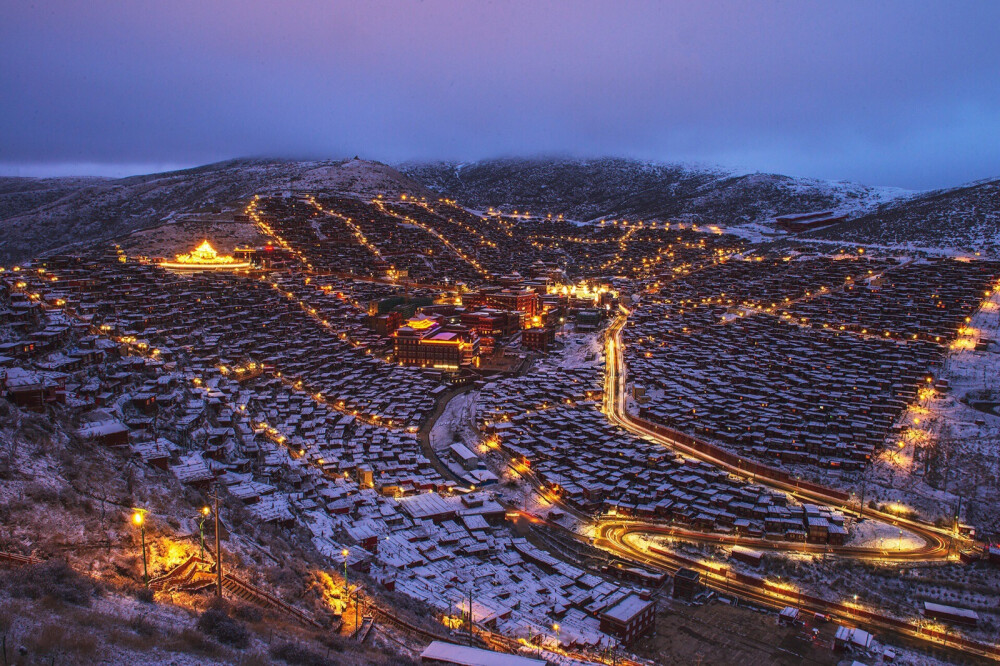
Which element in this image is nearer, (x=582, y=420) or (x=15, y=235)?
(x=582, y=420)

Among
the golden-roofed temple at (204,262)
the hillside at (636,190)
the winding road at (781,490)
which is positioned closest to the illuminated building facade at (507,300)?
the winding road at (781,490)

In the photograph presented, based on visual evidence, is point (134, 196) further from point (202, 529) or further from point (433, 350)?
point (202, 529)

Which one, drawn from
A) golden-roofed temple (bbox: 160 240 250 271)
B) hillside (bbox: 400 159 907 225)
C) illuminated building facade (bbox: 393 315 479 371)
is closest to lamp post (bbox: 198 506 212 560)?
illuminated building facade (bbox: 393 315 479 371)

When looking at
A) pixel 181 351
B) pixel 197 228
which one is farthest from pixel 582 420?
pixel 197 228

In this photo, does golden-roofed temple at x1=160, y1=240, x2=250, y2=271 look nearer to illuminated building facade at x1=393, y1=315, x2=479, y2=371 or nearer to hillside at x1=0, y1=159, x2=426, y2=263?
illuminated building facade at x1=393, y1=315, x2=479, y2=371

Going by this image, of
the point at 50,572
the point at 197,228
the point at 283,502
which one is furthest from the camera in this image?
the point at 197,228

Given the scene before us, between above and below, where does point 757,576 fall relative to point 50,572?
below

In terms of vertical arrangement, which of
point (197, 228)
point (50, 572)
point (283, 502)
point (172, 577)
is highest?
point (197, 228)

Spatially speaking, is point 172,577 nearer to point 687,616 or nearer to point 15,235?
point 687,616
